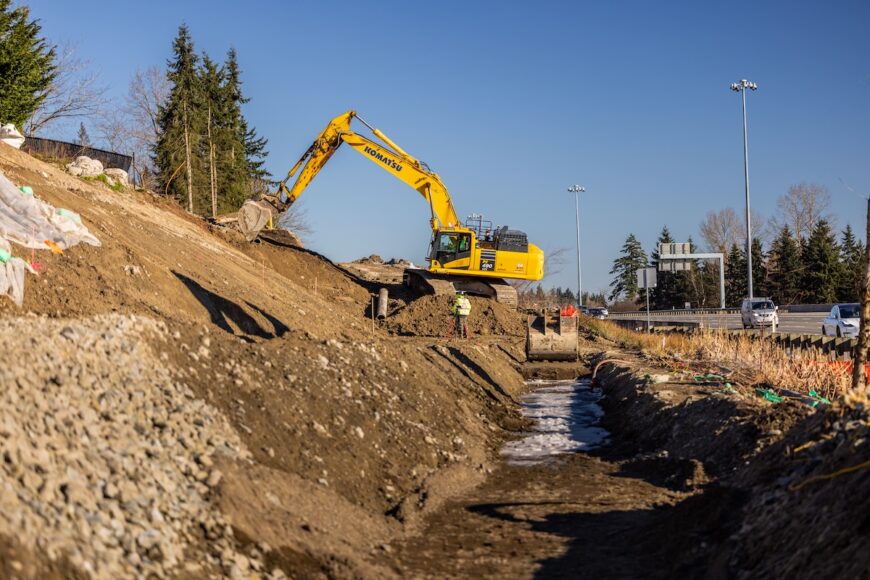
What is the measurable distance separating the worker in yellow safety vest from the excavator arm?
6.71 m

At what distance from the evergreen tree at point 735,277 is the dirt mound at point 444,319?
52.1 meters

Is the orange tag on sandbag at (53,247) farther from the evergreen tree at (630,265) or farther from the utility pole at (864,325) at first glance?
the evergreen tree at (630,265)

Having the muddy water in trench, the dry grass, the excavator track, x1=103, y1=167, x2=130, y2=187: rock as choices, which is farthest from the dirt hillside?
x1=103, y1=167, x2=130, y2=187: rock

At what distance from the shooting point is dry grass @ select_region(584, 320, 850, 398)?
14.5m

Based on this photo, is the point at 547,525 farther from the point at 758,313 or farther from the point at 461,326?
the point at 758,313

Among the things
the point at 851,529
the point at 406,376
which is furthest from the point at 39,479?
the point at 406,376

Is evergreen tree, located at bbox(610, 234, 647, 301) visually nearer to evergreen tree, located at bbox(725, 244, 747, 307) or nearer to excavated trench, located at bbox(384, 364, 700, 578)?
evergreen tree, located at bbox(725, 244, 747, 307)

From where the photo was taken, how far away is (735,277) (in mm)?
81000

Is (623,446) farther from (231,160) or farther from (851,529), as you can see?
(231,160)

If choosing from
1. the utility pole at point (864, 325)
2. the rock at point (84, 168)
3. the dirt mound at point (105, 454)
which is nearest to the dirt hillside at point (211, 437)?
the dirt mound at point (105, 454)

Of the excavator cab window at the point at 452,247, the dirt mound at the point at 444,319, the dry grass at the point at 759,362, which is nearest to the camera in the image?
the dry grass at the point at 759,362

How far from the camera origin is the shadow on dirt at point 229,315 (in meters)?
18.7

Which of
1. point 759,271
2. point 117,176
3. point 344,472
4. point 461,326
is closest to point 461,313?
point 461,326

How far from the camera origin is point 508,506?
9414mm
